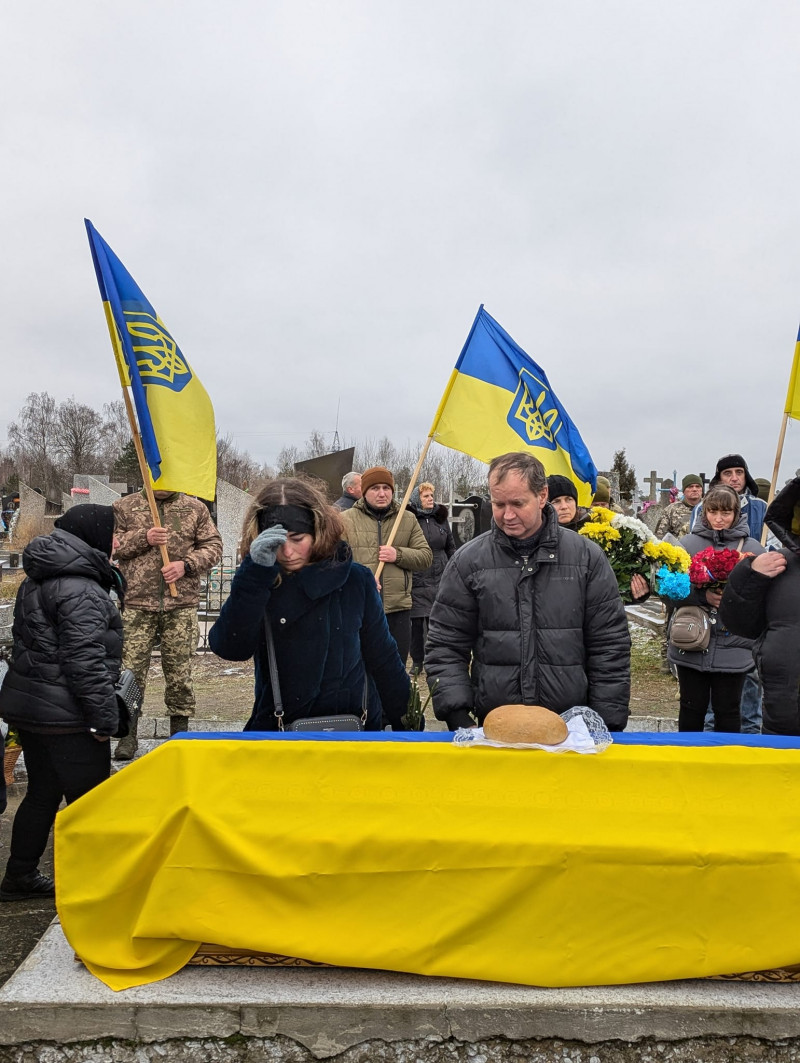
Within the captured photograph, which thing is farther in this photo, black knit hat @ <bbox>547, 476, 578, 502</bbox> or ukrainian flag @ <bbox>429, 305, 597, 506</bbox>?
black knit hat @ <bbox>547, 476, 578, 502</bbox>

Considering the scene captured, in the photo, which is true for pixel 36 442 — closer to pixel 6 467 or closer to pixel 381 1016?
pixel 6 467

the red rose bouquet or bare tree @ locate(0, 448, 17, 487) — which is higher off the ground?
bare tree @ locate(0, 448, 17, 487)

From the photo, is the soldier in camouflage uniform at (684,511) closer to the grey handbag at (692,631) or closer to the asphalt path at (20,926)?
the grey handbag at (692,631)

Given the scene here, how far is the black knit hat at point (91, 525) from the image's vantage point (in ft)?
12.2

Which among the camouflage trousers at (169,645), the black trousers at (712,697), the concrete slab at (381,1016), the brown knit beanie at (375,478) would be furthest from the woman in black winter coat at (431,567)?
the concrete slab at (381,1016)

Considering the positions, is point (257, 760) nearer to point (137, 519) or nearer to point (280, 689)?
point (280, 689)

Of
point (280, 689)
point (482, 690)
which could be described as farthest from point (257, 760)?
point (482, 690)

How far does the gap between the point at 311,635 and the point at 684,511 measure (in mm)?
8366

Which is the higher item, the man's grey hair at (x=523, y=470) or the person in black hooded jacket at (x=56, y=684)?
the man's grey hair at (x=523, y=470)

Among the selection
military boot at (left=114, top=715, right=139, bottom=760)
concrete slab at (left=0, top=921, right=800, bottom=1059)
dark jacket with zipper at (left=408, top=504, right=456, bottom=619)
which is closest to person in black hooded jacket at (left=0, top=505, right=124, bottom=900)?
concrete slab at (left=0, top=921, right=800, bottom=1059)

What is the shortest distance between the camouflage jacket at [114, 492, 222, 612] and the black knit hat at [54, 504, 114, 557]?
77.1 inches

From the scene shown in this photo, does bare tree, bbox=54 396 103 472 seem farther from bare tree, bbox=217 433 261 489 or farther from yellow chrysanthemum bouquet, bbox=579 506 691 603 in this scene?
yellow chrysanthemum bouquet, bbox=579 506 691 603

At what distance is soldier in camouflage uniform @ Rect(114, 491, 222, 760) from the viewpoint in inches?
230

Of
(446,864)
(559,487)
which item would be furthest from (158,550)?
(446,864)
